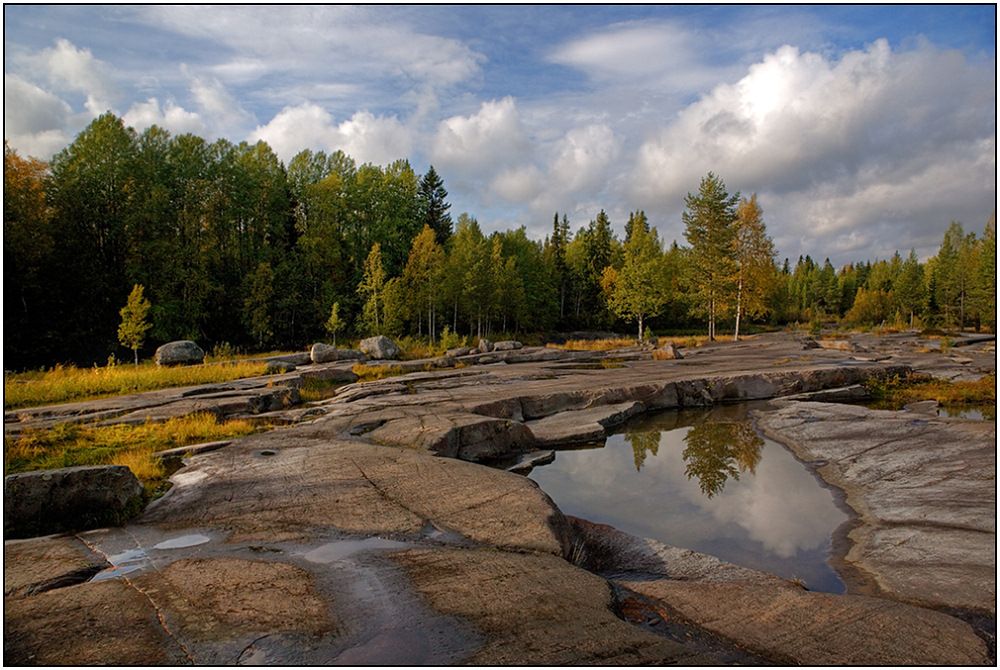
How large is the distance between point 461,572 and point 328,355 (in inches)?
991

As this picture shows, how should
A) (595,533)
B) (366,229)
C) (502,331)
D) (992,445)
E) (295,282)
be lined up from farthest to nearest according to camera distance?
(502,331) < (366,229) < (295,282) < (992,445) < (595,533)

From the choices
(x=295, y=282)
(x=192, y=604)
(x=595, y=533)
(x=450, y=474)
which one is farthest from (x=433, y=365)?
(x=295, y=282)

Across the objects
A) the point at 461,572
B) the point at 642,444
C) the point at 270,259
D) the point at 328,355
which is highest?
the point at 270,259

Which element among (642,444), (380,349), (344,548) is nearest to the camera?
(344,548)

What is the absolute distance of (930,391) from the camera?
55.6 ft

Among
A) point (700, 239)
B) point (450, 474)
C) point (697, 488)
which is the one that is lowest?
point (697, 488)

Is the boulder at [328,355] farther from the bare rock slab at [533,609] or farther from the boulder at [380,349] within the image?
the bare rock slab at [533,609]

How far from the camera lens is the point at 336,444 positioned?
10094 mm

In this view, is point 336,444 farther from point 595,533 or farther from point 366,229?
point 366,229

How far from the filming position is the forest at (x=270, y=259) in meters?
35.1

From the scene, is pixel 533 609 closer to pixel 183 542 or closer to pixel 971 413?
pixel 183 542

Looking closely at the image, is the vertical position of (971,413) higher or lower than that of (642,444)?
higher

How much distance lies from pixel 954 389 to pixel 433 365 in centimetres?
2157

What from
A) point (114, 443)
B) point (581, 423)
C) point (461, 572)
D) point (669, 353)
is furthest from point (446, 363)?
point (461, 572)
